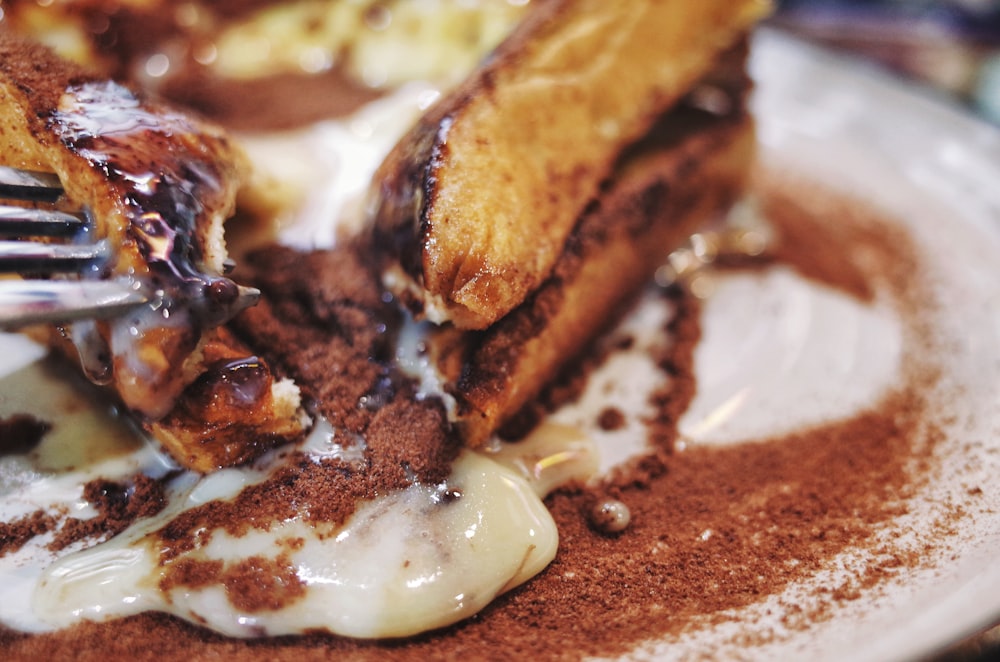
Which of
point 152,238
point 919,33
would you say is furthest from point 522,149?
point 919,33

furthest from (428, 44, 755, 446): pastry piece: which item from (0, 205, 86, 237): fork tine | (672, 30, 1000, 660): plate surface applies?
(0, 205, 86, 237): fork tine

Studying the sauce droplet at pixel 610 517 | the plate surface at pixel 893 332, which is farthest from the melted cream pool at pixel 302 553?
the plate surface at pixel 893 332

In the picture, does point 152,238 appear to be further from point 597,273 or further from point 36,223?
point 597,273

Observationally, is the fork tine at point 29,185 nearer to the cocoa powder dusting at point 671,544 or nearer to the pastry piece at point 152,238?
the pastry piece at point 152,238

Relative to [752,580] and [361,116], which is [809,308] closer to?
[752,580]

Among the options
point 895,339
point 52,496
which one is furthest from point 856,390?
point 52,496

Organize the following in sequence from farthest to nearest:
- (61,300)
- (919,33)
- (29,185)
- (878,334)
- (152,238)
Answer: (919,33) → (878,334) → (29,185) → (152,238) → (61,300)

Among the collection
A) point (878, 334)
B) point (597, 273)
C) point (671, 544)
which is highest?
point (597, 273)

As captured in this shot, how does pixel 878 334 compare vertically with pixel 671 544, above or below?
above
